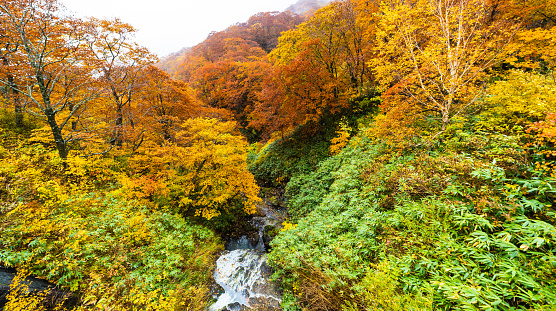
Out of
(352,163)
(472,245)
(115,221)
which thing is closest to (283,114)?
(352,163)

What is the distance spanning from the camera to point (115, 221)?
24.1 ft

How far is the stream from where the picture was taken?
732cm

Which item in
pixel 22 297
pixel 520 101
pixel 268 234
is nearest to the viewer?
pixel 22 297

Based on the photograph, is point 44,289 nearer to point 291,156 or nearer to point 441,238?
point 441,238

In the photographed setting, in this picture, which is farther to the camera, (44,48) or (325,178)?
(325,178)

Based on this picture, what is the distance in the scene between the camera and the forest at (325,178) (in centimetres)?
375

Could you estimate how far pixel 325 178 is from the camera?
39.3ft

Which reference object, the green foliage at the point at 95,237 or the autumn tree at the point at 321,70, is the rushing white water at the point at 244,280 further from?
the autumn tree at the point at 321,70

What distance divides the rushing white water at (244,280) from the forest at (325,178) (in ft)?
1.44

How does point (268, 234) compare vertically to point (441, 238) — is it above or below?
below

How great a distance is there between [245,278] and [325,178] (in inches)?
289

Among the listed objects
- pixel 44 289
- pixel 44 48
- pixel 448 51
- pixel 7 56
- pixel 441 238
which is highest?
pixel 7 56

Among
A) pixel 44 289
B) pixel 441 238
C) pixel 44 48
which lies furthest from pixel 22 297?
pixel 441 238

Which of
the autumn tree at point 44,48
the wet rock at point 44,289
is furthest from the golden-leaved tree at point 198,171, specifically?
the wet rock at point 44,289
